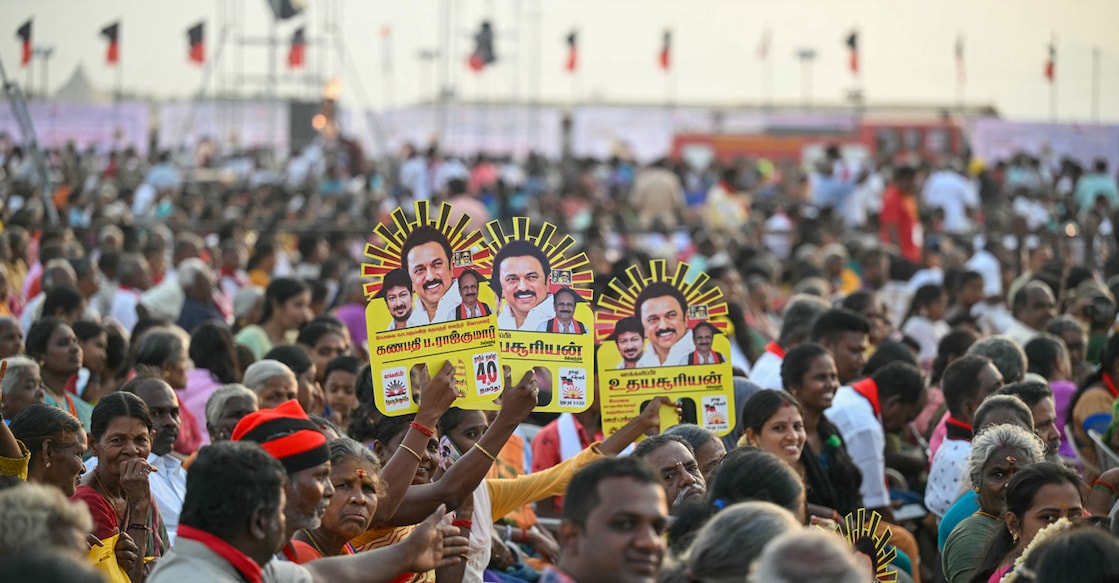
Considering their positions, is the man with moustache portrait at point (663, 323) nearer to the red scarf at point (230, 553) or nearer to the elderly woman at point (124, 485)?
the elderly woman at point (124, 485)

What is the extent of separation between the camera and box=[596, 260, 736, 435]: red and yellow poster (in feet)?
20.6

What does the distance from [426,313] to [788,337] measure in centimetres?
427

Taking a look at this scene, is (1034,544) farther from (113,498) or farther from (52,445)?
(52,445)

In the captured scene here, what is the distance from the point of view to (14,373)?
21.4 feet

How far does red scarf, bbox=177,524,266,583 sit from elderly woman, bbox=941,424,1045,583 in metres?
2.87

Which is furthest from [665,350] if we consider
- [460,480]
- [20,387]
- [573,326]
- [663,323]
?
[20,387]

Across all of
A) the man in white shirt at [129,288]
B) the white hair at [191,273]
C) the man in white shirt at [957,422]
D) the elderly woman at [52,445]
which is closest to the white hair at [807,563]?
the elderly woman at [52,445]

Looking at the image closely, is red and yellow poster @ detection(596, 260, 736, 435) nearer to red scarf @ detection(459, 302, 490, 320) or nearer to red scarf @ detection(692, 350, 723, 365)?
red scarf @ detection(692, 350, 723, 365)

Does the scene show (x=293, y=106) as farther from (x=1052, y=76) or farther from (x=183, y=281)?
(x=183, y=281)

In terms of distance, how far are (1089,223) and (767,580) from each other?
1681 centimetres

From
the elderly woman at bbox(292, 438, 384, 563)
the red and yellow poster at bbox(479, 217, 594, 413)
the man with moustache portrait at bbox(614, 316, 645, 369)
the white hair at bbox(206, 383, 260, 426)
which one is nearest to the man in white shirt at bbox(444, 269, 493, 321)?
the red and yellow poster at bbox(479, 217, 594, 413)

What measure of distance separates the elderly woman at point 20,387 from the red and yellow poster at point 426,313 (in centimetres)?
215

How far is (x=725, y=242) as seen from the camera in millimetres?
19141

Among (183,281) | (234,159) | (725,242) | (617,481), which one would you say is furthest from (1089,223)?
(234,159)
